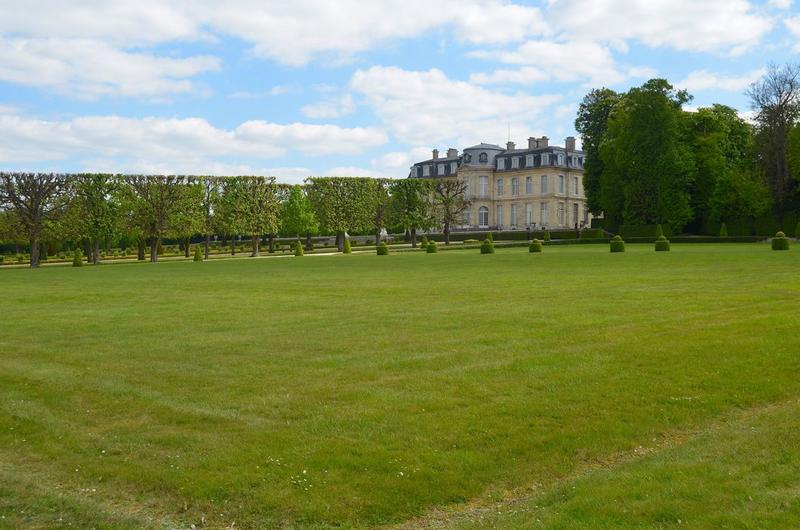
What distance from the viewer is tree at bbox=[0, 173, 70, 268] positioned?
151ft

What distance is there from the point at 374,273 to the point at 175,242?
2366 inches

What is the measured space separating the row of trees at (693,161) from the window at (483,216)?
34.4m

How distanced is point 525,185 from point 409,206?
27.4m

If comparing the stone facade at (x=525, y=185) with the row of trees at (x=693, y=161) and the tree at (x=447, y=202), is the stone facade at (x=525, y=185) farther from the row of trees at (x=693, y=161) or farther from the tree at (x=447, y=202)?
the row of trees at (x=693, y=161)

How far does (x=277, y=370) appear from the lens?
8.81 meters

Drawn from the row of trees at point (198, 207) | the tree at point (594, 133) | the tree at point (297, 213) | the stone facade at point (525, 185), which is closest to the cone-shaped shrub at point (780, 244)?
the tree at point (594, 133)

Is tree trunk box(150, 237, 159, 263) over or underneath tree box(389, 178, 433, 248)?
underneath

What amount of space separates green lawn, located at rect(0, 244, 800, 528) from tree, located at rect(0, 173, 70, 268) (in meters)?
37.0

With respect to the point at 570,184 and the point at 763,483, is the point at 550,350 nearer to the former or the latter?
the point at 763,483

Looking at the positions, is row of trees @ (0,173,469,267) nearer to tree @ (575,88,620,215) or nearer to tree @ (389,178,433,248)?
tree @ (389,178,433,248)

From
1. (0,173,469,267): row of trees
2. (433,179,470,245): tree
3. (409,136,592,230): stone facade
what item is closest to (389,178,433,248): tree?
(0,173,469,267): row of trees

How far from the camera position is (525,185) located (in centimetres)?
8894

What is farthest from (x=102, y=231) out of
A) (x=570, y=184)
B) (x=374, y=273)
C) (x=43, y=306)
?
(x=570, y=184)

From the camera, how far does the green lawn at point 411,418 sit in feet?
16.1
